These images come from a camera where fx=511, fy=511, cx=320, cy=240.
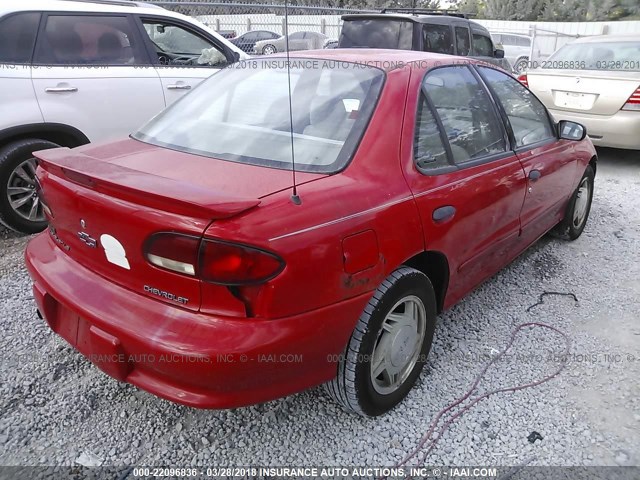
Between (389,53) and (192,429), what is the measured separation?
214 cm

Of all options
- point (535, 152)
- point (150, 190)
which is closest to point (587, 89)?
point (535, 152)

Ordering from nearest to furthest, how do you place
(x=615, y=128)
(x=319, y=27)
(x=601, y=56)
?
(x=615, y=128) → (x=601, y=56) → (x=319, y=27)

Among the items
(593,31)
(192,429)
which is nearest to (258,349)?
(192,429)

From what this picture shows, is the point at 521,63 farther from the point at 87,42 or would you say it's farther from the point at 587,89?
the point at 87,42

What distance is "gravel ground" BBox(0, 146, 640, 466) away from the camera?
213 cm

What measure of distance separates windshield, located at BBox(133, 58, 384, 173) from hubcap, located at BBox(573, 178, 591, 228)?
258 centimetres

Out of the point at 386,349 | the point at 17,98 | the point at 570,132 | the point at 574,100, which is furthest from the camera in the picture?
the point at 574,100

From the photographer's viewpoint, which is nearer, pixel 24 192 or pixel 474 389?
pixel 474 389

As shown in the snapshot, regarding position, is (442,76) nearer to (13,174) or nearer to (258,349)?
(258,349)

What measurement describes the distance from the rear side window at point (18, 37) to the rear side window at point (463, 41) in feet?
20.2

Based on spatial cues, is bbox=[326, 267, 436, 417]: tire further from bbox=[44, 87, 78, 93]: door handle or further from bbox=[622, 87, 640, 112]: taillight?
bbox=[622, 87, 640, 112]: taillight

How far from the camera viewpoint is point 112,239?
1885 mm

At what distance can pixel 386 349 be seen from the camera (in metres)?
2.24

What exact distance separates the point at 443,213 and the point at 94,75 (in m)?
3.42
